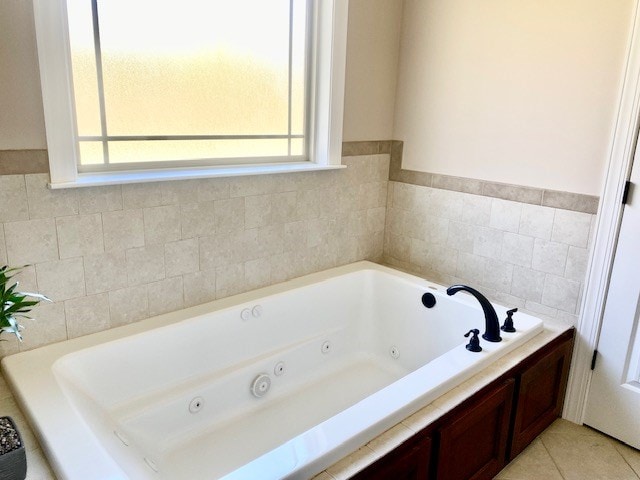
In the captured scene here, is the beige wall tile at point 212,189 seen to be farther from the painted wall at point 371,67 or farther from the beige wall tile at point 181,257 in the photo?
the painted wall at point 371,67

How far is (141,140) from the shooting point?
6.96 feet

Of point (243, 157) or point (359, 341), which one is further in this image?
point (359, 341)

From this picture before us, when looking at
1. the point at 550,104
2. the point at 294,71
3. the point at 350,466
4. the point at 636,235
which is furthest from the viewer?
the point at 294,71

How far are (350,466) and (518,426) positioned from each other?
1.04 m

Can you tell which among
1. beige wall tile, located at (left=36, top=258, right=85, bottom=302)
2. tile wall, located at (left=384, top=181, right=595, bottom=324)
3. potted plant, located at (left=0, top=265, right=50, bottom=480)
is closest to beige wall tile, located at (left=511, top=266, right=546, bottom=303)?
tile wall, located at (left=384, top=181, right=595, bottom=324)

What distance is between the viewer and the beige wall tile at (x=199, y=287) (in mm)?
2252

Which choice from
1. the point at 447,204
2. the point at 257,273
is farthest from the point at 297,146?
the point at 447,204

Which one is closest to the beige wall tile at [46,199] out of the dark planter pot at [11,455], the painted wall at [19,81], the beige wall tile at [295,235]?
the painted wall at [19,81]

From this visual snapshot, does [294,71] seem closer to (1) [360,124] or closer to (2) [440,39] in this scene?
(1) [360,124]

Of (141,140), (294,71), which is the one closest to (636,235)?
(294,71)

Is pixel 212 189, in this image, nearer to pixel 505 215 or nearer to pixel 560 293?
pixel 505 215

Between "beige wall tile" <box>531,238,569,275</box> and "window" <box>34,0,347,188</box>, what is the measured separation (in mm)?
1136

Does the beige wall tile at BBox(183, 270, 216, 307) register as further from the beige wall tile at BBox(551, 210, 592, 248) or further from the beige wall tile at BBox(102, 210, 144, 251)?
the beige wall tile at BBox(551, 210, 592, 248)

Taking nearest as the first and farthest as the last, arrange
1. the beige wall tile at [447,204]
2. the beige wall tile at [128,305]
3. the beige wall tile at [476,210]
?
the beige wall tile at [128,305] → the beige wall tile at [476,210] → the beige wall tile at [447,204]
